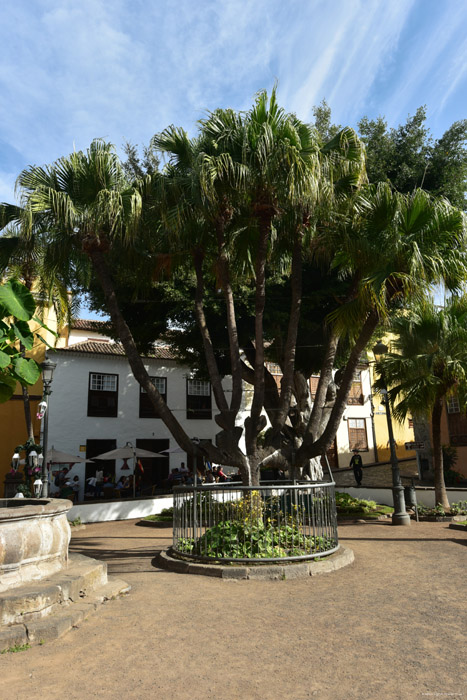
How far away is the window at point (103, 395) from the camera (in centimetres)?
2566

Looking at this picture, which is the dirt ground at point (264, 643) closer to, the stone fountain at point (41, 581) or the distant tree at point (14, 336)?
the stone fountain at point (41, 581)

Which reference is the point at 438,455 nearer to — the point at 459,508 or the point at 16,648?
the point at 459,508

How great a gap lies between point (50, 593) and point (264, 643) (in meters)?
2.55

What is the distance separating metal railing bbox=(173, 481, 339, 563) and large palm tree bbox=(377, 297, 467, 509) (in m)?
6.96

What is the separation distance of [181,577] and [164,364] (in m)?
20.7

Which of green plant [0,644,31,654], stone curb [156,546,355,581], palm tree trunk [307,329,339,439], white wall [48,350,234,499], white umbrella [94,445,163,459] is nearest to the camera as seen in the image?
green plant [0,644,31,654]

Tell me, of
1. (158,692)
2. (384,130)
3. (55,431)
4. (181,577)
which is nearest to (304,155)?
(181,577)

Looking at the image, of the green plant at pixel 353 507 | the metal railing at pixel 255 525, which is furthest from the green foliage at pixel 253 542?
the green plant at pixel 353 507

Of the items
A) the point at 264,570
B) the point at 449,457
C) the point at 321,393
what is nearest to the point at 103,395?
the point at 321,393

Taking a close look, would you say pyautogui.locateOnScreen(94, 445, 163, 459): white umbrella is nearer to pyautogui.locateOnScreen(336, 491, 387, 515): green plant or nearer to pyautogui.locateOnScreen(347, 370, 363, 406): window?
pyautogui.locateOnScreen(336, 491, 387, 515): green plant

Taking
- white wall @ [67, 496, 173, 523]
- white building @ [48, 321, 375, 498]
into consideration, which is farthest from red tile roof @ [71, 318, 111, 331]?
white wall @ [67, 496, 173, 523]

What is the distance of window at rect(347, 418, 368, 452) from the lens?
34031 mm

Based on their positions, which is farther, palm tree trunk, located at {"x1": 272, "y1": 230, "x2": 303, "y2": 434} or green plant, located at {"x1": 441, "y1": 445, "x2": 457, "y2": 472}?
green plant, located at {"x1": 441, "y1": 445, "x2": 457, "y2": 472}

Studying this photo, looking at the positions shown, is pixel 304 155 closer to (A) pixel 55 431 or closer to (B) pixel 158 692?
(B) pixel 158 692
